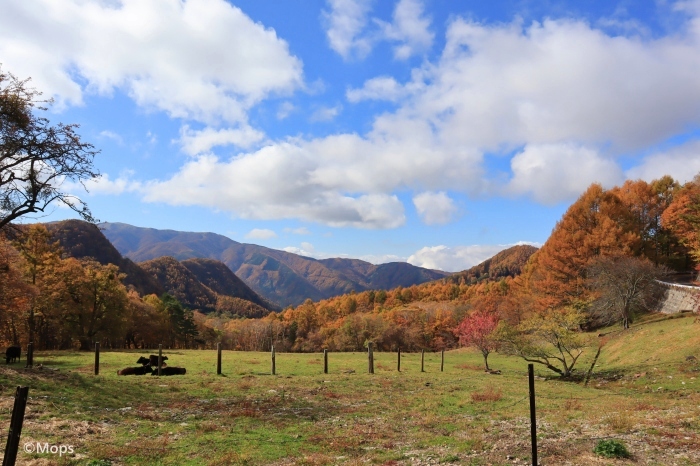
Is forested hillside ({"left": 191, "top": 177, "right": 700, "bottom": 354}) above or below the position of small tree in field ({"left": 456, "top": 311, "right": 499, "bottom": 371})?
above

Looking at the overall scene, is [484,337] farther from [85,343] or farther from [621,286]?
[85,343]

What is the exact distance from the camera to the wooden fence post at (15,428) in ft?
17.5

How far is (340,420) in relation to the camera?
14.4 meters

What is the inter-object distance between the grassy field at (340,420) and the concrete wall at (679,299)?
22.9m

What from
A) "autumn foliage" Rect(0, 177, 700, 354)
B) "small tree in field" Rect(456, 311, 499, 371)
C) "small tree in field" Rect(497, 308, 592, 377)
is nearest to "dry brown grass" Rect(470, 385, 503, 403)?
"small tree in field" Rect(497, 308, 592, 377)

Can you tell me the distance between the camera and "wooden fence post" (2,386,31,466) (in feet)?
17.5

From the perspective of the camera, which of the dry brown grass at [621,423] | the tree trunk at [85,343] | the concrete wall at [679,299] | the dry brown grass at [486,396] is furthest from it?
the tree trunk at [85,343]

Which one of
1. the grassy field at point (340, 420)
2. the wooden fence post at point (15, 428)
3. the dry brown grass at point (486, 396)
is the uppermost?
the wooden fence post at point (15, 428)

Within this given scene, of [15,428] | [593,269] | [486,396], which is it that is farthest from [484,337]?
[15,428]

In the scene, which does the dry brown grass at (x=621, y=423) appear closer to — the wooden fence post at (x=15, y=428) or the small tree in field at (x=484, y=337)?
the wooden fence post at (x=15, y=428)

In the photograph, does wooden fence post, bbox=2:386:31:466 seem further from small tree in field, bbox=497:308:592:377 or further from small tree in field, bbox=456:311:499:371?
small tree in field, bbox=456:311:499:371

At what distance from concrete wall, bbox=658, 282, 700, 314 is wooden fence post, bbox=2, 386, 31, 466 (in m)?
52.0

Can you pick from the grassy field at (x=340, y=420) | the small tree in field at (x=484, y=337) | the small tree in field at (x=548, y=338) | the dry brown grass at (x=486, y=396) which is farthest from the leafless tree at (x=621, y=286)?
the dry brown grass at (x=486, y=396)

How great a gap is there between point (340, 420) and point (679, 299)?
5104 centimetres
